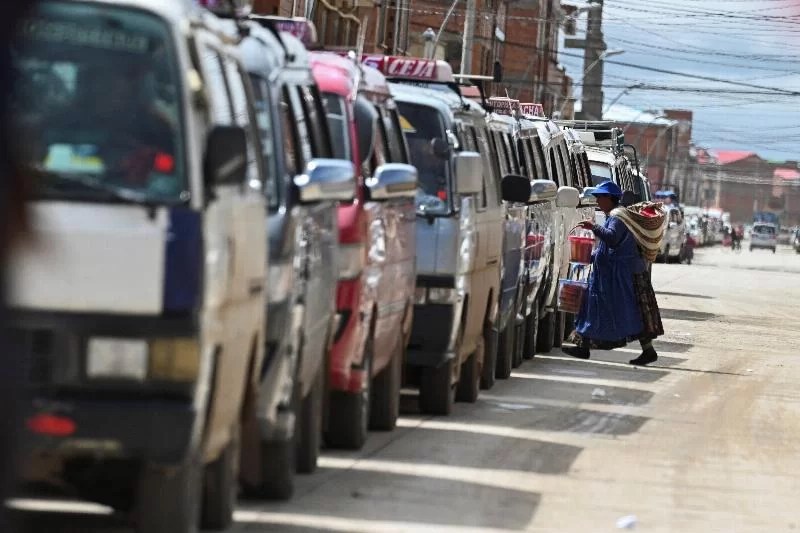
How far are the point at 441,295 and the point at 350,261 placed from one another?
290 centimetres

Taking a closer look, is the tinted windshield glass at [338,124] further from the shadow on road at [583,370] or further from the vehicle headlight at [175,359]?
the shadow on road at [583,370]

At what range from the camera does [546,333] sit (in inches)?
834

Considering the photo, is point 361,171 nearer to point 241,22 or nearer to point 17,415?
point 241,22

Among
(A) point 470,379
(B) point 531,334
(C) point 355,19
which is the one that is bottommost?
(B) point 531,334

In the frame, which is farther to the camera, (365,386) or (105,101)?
(365,386)

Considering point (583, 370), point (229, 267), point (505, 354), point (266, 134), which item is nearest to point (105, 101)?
point (229, 267)

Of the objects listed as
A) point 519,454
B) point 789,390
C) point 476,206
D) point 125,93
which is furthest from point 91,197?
point 789,390

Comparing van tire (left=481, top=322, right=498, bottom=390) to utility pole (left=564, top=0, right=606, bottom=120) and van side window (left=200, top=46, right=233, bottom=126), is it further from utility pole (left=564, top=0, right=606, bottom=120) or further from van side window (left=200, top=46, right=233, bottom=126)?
utility pole (left=564, top=0, right=606, bottom=120)

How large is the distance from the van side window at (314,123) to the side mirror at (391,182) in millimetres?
426

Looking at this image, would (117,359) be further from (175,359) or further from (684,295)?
(684,295)

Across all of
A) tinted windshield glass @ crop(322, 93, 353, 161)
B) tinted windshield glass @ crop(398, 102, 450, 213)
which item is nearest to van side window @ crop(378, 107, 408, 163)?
tinted windshield glass @ crop(398, 102, 450, 213)

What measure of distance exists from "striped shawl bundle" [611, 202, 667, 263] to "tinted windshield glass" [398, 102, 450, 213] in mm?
6656

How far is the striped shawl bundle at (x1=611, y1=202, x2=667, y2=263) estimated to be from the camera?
1967 cm

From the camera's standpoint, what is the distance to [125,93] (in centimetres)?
595
